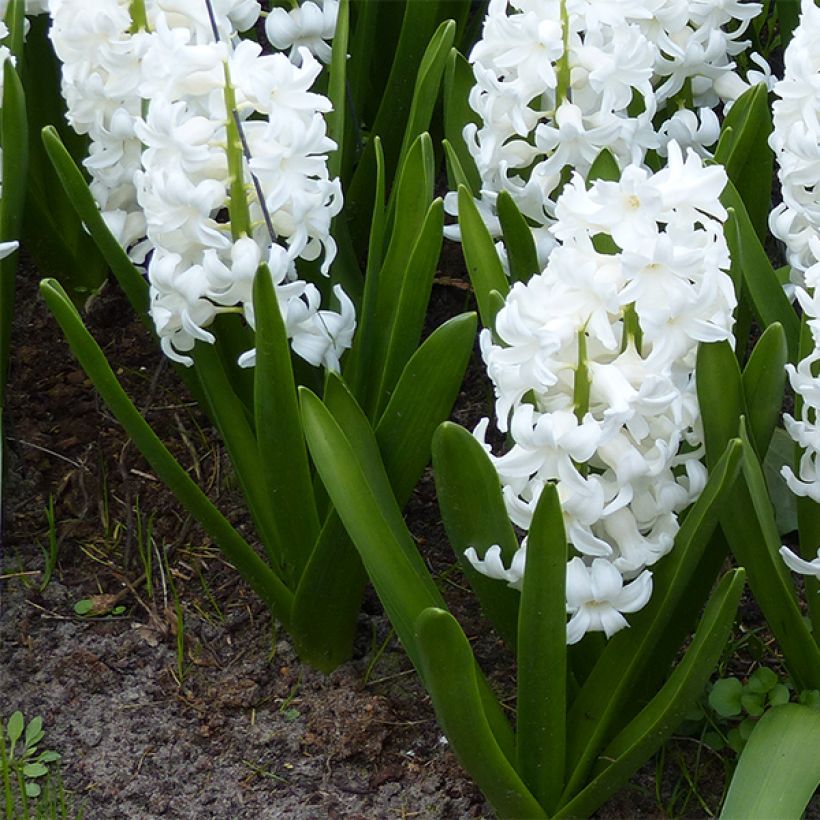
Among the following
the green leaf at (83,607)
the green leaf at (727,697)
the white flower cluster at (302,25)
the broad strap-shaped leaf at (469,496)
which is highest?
the white flower cluster at (302,25)

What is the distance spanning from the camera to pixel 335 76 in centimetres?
203

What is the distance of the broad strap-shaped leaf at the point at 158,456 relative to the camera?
166 centimetres

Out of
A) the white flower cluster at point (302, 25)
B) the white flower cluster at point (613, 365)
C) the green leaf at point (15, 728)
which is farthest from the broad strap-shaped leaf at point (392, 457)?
the white flower cluster at point (302, 25)

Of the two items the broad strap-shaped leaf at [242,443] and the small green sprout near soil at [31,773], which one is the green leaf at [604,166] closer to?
the broad strap-shaped leaf at [242,443]

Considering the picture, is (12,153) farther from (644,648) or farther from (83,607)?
(644,648)

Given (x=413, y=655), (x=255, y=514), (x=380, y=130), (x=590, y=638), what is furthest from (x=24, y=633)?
(x=380, y=130)

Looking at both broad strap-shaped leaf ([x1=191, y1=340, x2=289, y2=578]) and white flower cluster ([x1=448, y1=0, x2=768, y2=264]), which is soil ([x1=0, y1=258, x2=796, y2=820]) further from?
white flower cluster ([x1=448, y1=0, x2=768, y2=264])

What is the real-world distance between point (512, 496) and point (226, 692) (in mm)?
828

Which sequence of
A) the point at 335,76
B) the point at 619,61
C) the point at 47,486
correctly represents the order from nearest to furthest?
the point at 619,61 < the point at 335,76 < the point at 47,486

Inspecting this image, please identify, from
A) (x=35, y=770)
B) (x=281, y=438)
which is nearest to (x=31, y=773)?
(x=35, y=770)

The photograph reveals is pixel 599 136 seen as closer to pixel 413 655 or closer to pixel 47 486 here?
pixel 413 655

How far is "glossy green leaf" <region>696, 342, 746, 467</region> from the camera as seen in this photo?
1.43 meters

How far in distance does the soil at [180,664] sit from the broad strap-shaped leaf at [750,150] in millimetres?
725

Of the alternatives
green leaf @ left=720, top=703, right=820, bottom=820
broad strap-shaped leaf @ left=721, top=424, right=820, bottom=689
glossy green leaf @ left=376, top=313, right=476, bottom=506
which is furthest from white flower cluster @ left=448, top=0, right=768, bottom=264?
green leaf @ left=720, top=703, right=820, bottom=820
